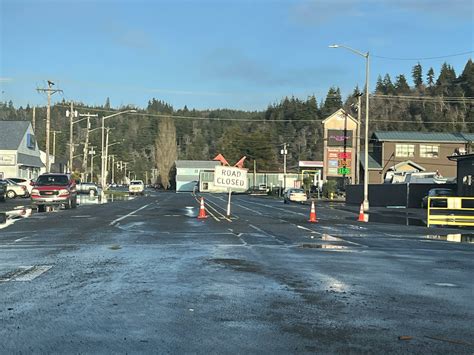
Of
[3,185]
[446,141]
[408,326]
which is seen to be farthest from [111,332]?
[446,141]

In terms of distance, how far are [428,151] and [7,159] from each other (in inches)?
2105

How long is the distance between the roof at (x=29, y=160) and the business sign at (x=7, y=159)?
1245 mm

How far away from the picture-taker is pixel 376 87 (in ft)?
573

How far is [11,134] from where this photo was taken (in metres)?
69.9

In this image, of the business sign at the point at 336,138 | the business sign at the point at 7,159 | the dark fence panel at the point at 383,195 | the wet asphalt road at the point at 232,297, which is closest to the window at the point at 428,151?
the business sign at the point at 336,138

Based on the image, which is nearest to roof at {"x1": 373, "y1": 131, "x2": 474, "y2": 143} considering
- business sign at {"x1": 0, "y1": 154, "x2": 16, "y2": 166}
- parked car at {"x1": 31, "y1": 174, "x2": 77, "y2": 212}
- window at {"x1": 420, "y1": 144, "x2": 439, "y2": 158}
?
window at {"x1": 420, "y1": 144, "x2": 439, "y2": 158}

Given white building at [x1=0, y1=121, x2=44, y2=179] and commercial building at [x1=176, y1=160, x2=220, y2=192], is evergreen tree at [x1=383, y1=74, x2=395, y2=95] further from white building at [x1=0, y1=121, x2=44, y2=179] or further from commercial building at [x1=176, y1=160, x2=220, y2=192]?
white building at [x1=0, y1=121, x2=44, y2=179]

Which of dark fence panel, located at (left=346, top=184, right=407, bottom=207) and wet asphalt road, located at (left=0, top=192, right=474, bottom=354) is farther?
dark fence panel, located at (left=346, top=184, right=407, bottom=207)

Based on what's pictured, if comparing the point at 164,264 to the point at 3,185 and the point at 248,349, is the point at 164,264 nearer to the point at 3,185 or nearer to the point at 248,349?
the point at 248,349

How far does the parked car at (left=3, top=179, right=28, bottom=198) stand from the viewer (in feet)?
154

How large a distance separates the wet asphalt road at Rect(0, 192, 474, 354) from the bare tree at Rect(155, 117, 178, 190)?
130158mm

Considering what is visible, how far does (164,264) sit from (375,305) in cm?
477

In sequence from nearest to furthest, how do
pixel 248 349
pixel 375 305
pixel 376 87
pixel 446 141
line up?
pixel 248 349, pixel 375 305, pixel 446 141, pixel 376 87

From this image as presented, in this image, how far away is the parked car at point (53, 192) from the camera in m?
31.2
